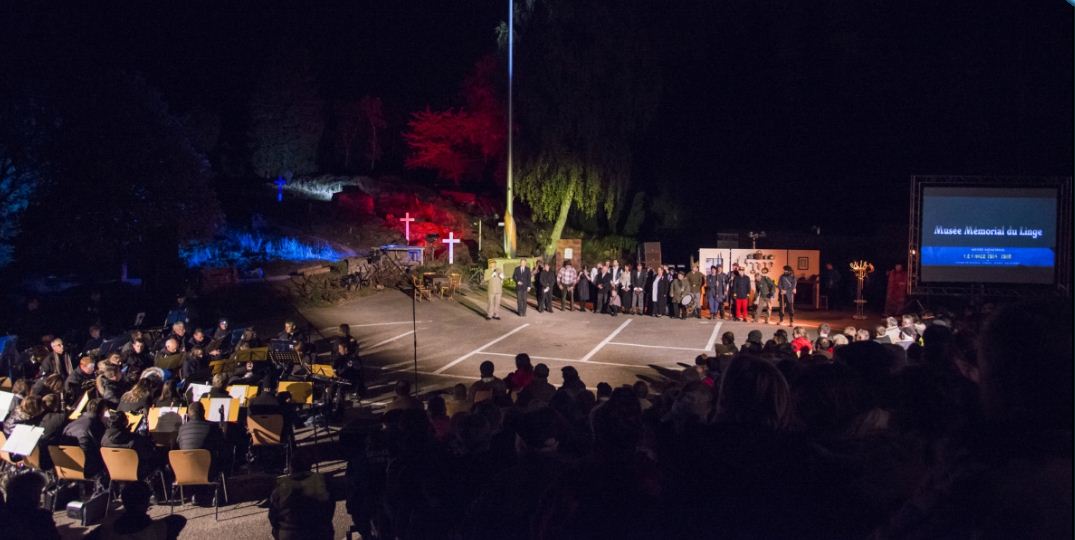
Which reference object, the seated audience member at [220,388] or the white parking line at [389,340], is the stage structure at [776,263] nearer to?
the white parking line at [389,340]

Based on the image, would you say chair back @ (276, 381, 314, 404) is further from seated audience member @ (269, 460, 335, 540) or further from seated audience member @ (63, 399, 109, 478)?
seated audience member @ (269, 460, 335, 540)

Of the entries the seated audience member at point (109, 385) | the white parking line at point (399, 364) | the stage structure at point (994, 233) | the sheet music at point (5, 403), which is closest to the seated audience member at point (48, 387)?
the sheet music at point (5, 403)

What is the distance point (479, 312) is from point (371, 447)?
52.3ft

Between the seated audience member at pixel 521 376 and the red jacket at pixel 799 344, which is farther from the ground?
the red jacket at pixel 799 344

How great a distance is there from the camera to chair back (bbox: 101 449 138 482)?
7562 mm

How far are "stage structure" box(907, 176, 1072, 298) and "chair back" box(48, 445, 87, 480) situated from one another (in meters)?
16.3

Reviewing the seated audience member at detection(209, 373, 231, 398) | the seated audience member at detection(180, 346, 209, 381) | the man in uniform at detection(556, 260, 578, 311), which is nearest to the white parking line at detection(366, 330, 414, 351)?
the seated audience member at detection(180, 346, 209, 381)

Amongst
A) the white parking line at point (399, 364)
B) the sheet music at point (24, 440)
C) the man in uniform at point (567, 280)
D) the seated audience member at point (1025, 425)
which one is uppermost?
the seated audience member at point (1025, 425)

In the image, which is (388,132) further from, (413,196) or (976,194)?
(976,194)

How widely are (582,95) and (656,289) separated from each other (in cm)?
865

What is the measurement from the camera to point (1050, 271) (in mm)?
16734

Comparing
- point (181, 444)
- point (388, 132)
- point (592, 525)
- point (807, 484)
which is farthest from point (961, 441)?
point (388, 132)

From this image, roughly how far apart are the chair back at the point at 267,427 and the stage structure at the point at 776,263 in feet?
52.2

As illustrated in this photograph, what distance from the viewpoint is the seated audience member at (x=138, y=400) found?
9172 millimetres
